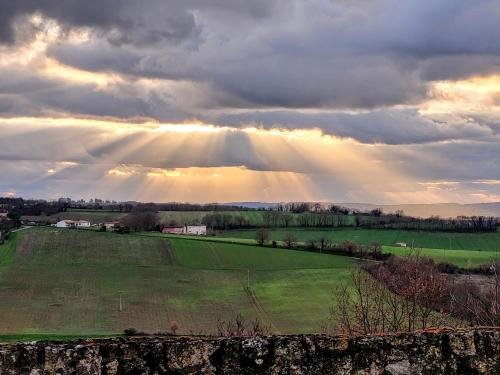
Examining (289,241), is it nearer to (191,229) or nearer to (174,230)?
(174,230)

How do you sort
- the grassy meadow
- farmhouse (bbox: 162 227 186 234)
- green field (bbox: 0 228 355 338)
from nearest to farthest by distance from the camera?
1. green field (bbox: 0 228 355 338)
2. the grassy meadow
3. farmhouse (bbox: 162 227 186 234)

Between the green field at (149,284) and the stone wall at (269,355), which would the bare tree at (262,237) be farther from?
the stone wall at (269,355)

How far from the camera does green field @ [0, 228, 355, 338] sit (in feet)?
182

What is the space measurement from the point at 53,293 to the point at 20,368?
66.4 m

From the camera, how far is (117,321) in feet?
182

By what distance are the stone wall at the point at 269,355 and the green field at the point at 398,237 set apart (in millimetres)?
110126

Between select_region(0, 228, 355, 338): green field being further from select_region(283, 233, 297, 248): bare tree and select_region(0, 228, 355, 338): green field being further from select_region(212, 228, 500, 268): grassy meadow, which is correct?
select_region(212, 228, 500, 268): grassy meadow

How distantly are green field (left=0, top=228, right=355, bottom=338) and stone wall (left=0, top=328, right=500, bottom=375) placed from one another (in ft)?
144

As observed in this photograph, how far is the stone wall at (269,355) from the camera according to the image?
15.5 feet

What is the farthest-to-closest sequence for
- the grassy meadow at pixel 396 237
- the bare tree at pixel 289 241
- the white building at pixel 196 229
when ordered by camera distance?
the white building at pixel 196 229
the grassy meadow at pixel 396 237
the bare tree at pixel 289 241

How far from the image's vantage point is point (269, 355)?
5016 mm

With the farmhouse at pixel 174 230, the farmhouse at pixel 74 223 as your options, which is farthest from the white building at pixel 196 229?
the farmhouse at pixel 74 223

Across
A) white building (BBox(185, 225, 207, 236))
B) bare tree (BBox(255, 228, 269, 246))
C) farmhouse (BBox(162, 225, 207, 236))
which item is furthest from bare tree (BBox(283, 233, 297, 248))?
white building (BBox(185, 225, 207, 236))

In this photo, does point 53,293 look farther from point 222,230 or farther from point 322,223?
point 322,223
